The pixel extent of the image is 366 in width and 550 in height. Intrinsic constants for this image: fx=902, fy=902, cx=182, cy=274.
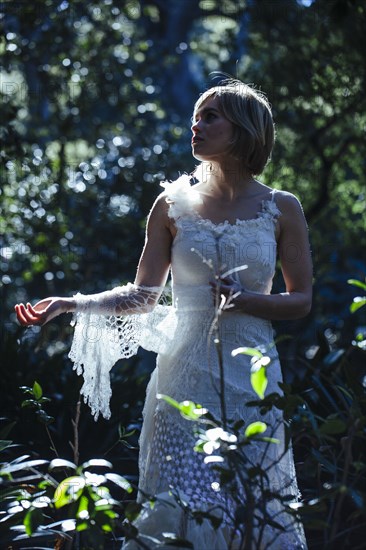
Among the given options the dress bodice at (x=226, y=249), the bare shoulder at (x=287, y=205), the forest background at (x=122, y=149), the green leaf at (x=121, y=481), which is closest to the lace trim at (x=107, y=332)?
the dress bodice at (x=226, y=249)

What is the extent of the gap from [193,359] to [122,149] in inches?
234

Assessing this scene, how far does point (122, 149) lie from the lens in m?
8.91

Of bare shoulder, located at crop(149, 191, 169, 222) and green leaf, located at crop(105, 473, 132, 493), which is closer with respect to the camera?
green leaf, located at crop(105, 473, 132, 493)

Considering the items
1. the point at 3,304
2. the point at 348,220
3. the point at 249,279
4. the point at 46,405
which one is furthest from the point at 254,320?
the point at 348,220

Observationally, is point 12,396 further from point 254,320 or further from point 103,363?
point 254,320

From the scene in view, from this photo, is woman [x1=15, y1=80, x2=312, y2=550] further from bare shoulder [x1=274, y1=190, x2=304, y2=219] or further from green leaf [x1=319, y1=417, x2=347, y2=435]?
green leaf [x1=319, y1=417, x2=347, y2=435]

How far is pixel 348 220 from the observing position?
36.4ft

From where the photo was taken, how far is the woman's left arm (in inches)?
122

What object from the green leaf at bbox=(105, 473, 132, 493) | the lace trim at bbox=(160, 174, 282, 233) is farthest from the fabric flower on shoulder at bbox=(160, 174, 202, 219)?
the green leaf at bbox=(105, 473, 132, 493)

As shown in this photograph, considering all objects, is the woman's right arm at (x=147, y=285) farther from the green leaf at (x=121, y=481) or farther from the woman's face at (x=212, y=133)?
the green leaf at (x=121, y=481)

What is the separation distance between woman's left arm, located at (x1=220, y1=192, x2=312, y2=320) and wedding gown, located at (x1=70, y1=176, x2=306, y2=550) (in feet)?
0.18

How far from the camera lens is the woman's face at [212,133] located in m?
3.29

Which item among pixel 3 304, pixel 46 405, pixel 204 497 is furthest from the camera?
pixel 3 304

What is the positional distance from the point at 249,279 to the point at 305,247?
0.83ft
